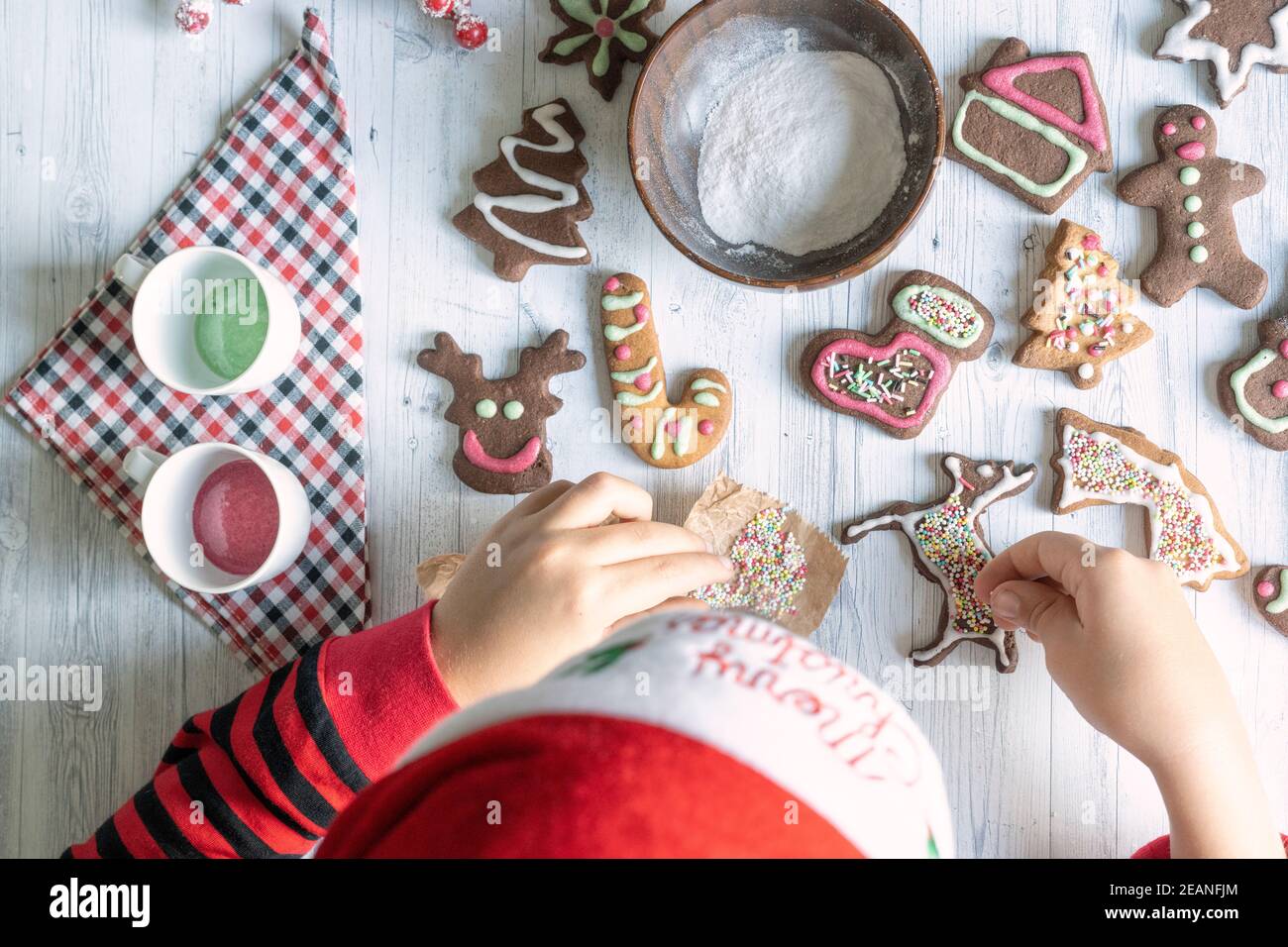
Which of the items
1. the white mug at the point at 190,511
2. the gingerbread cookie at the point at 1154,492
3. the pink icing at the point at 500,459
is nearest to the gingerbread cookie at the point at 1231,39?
the gingerbread cookie at the point at 1154,492

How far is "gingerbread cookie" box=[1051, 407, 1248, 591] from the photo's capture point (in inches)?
34.9

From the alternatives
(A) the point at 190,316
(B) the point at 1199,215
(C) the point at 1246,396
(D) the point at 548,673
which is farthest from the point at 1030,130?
(A) the point at 190,316

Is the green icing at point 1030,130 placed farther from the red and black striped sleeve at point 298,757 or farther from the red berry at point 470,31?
the red and black striped sleeve at point 298,757

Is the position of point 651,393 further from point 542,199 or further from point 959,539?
point 959,539

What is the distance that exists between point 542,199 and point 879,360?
360mm

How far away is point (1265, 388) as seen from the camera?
2.95ft

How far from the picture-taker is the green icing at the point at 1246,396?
89 centimetres

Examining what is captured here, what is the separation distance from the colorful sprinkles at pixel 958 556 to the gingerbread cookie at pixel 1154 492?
91mm

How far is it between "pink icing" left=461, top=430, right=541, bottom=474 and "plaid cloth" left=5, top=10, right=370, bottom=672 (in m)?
0.11

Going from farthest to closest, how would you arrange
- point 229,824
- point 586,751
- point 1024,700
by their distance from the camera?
point 1024,700
point 229,824
point 586,751
